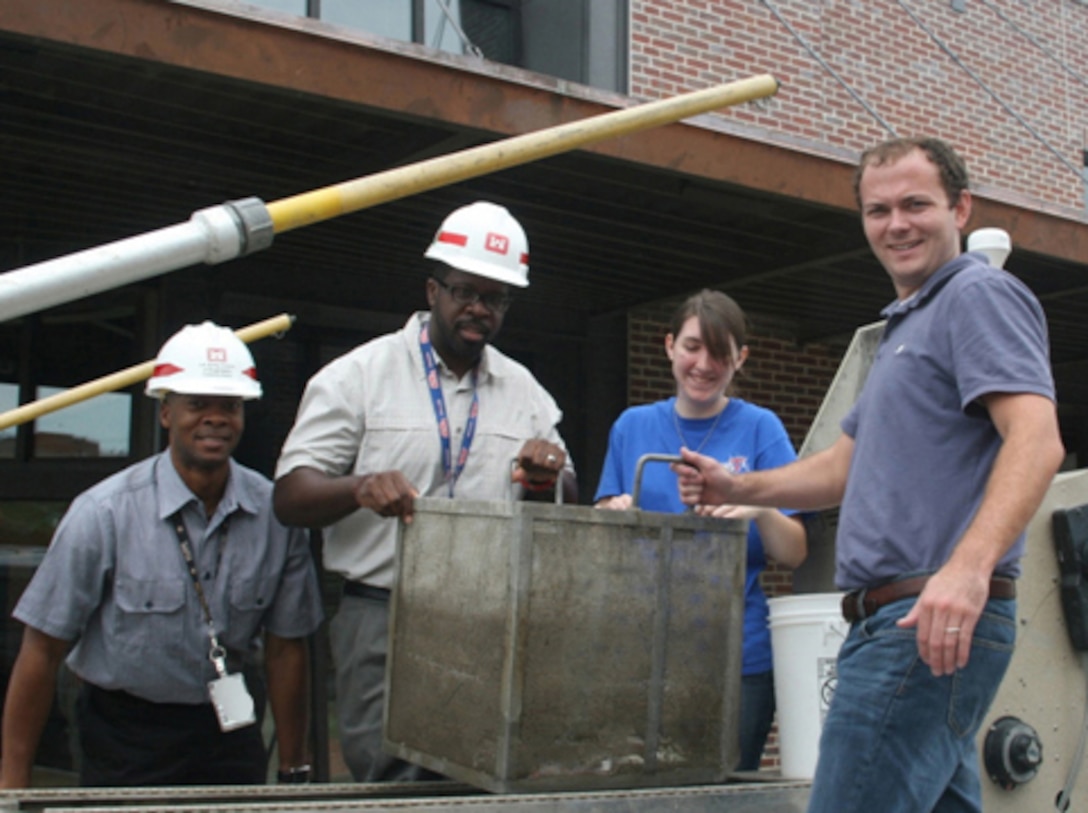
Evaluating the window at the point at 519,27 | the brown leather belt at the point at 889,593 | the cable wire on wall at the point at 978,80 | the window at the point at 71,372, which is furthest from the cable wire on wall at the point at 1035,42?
the brown leather belt at the point at 889,593

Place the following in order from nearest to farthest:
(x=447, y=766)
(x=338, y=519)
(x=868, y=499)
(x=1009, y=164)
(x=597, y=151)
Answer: (x=868, y=499) < (x=447, y=766) < (x=338, y=519) < (x=597, y=151) < (x=1009, y=164)

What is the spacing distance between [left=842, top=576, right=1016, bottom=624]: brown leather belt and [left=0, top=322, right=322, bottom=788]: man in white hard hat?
1695 mm

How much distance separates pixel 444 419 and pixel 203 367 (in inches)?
29.8

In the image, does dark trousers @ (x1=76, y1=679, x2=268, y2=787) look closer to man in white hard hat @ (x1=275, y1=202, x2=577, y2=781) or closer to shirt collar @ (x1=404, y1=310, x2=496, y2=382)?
man in white hard hat @ (x1=275, y1=202, x2=577, y2=781)

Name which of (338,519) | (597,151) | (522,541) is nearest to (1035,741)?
(522,541)

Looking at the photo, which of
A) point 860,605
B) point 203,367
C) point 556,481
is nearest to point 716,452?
point 556,481

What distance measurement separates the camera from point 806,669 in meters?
3.40

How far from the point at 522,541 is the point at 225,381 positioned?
1.26m

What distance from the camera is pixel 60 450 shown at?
265 inches

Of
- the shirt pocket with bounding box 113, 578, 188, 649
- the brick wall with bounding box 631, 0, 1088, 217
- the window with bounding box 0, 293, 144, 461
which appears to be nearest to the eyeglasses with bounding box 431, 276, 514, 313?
the shirt pocket with bounding box 113, 578, 188, 649

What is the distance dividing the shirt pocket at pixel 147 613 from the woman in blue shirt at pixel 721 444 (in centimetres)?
117

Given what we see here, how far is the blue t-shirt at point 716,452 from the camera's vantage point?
145 inches

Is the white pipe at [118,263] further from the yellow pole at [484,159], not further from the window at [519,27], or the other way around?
the window at [519,27]

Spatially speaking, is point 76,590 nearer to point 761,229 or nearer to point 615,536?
point 615,536
